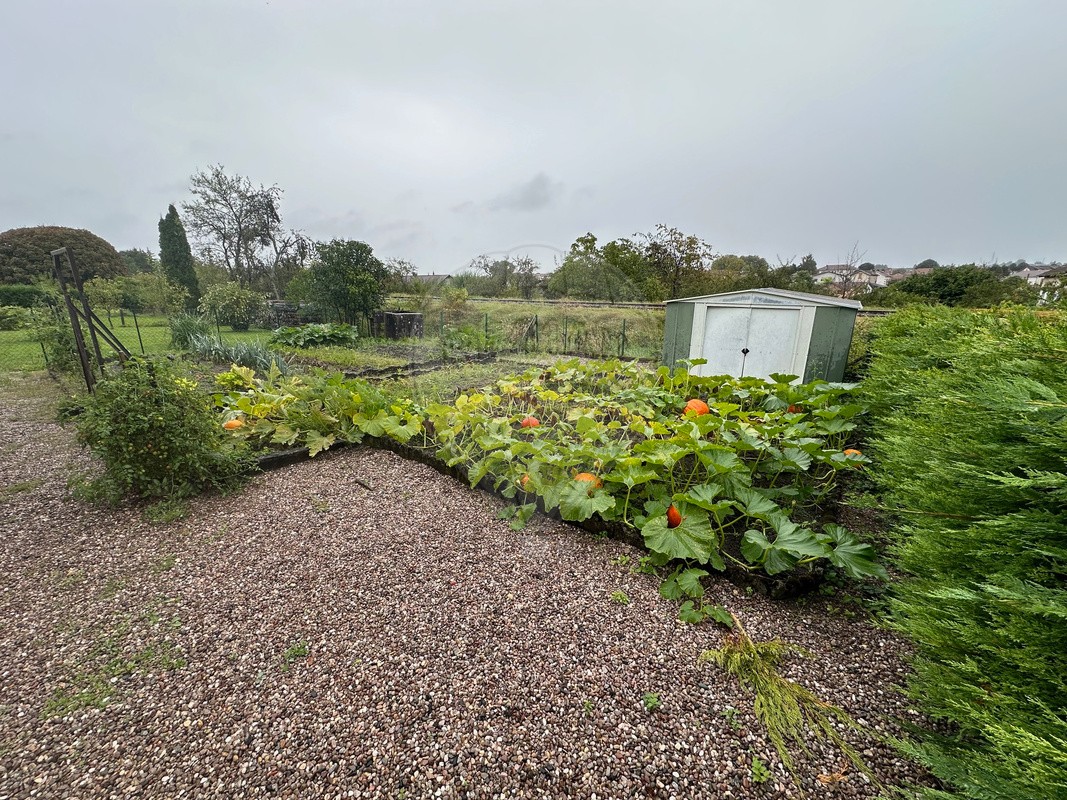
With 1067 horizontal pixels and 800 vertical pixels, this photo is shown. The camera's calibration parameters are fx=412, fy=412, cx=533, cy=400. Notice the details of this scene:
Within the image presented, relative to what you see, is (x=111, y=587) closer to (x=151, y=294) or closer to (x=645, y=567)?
(x=645, y=567)

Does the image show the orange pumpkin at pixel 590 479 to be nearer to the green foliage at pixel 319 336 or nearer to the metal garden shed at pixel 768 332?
the metal garden shed at pixel 768 332

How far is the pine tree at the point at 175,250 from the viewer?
64.4ft

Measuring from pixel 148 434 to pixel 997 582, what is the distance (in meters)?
4.43

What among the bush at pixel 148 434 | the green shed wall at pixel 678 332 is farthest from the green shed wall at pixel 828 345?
the bush at pixel 148 434

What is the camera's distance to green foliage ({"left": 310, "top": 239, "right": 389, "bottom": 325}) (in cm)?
1188

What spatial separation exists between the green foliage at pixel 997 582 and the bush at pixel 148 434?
13.6 ft

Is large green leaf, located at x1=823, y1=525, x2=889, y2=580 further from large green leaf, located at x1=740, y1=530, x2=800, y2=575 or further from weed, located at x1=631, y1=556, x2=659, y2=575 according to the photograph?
weed, located at x1=631, y1=556, x2=659, y2=575

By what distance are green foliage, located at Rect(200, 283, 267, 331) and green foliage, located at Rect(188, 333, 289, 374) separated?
5702mm

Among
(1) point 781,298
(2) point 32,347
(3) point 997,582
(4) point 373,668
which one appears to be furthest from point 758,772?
(2) point 32,347

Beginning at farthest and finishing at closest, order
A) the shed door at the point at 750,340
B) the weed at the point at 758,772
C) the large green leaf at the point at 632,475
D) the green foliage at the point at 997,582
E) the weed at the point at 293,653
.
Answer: the shed door at the point at 750,340, the large green leaf at the point at 632,475, the weed at the point at 293,653, the weed at the point at 758,772, the green foliage at the point at 997,582

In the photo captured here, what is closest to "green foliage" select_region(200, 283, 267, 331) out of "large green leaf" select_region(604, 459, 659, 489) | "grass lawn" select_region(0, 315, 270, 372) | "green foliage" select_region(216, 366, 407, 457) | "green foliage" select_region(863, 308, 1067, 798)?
"grass lawn" select_region(0, 315, 270, 372)

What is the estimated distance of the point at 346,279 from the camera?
11.8 m

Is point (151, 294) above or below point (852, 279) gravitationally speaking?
below

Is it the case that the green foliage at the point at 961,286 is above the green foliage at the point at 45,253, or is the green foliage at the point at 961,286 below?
below
